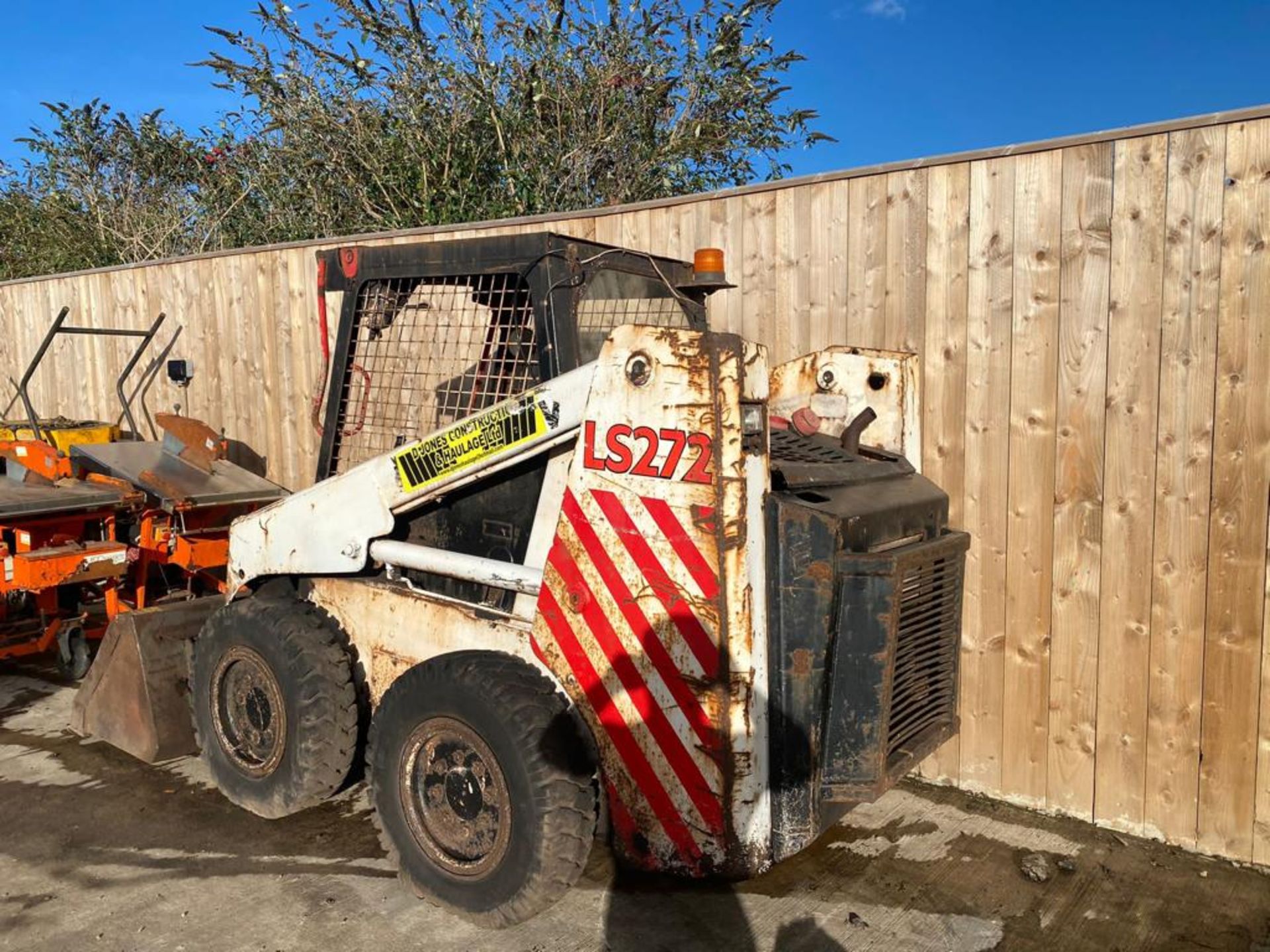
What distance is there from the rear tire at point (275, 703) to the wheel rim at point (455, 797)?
0.50 m

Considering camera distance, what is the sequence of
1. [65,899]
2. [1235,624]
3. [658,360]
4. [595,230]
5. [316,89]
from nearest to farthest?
1. [658,360]
2. [65,899]
3. [1235,624]
4. [595,230]
5. [316,89]

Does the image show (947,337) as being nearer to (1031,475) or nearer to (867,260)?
(867,260)

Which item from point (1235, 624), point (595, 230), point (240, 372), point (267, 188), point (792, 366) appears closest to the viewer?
point (1235, 624)

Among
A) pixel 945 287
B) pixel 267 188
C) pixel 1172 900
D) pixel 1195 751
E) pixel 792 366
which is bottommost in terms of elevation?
pixel 1172 900

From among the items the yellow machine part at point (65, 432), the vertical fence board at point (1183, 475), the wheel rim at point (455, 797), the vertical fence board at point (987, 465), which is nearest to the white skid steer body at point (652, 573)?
the wheel rim at point (455, 797)

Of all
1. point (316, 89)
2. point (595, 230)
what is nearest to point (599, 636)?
point (595, 230)

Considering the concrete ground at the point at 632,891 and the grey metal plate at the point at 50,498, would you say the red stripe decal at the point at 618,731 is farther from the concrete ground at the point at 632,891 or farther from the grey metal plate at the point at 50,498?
the grey metal plate at the point at 50,498

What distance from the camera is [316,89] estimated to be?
10.9 m

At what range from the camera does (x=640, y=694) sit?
2752 millimetres

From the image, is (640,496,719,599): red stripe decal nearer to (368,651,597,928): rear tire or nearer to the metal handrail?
(368,651,597,928): rear tire

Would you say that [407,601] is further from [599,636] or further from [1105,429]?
[1105,429]

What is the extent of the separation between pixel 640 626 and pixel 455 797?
0.84 meters

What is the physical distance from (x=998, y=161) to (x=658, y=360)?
2023mm

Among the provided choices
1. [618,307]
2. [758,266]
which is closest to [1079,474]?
[758,266]
